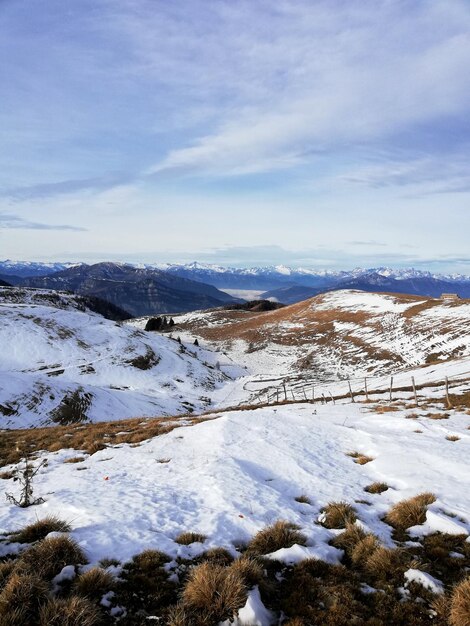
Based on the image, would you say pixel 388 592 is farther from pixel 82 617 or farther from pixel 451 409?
pixel 451 409

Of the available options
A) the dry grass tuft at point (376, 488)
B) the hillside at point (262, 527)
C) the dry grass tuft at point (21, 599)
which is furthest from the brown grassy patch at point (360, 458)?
the dry grass tuft at point (21, 599)

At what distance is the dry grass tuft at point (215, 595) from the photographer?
16.7ft

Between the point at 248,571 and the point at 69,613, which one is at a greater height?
the point at 69,613

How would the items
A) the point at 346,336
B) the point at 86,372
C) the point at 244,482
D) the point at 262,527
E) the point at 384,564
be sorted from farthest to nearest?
the point at 346,336 < the point at 86,372 < the point at 244,482 < the point at 262,527 < the point at 384,564

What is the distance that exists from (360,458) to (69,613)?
10.5 metres

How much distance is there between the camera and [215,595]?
17.4 feet

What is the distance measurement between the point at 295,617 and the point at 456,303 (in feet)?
351

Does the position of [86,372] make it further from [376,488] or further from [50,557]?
[50,557]

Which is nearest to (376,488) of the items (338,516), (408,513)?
(408,513)

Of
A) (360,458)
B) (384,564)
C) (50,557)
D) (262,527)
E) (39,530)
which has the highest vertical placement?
(50,557)

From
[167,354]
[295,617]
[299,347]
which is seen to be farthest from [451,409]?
[299,347]

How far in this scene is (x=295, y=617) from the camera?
5035mm

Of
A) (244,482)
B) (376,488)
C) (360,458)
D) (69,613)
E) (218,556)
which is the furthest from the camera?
(360,458)

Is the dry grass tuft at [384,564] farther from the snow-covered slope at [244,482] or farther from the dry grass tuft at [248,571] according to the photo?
the dry grass tuft at [248,571]
